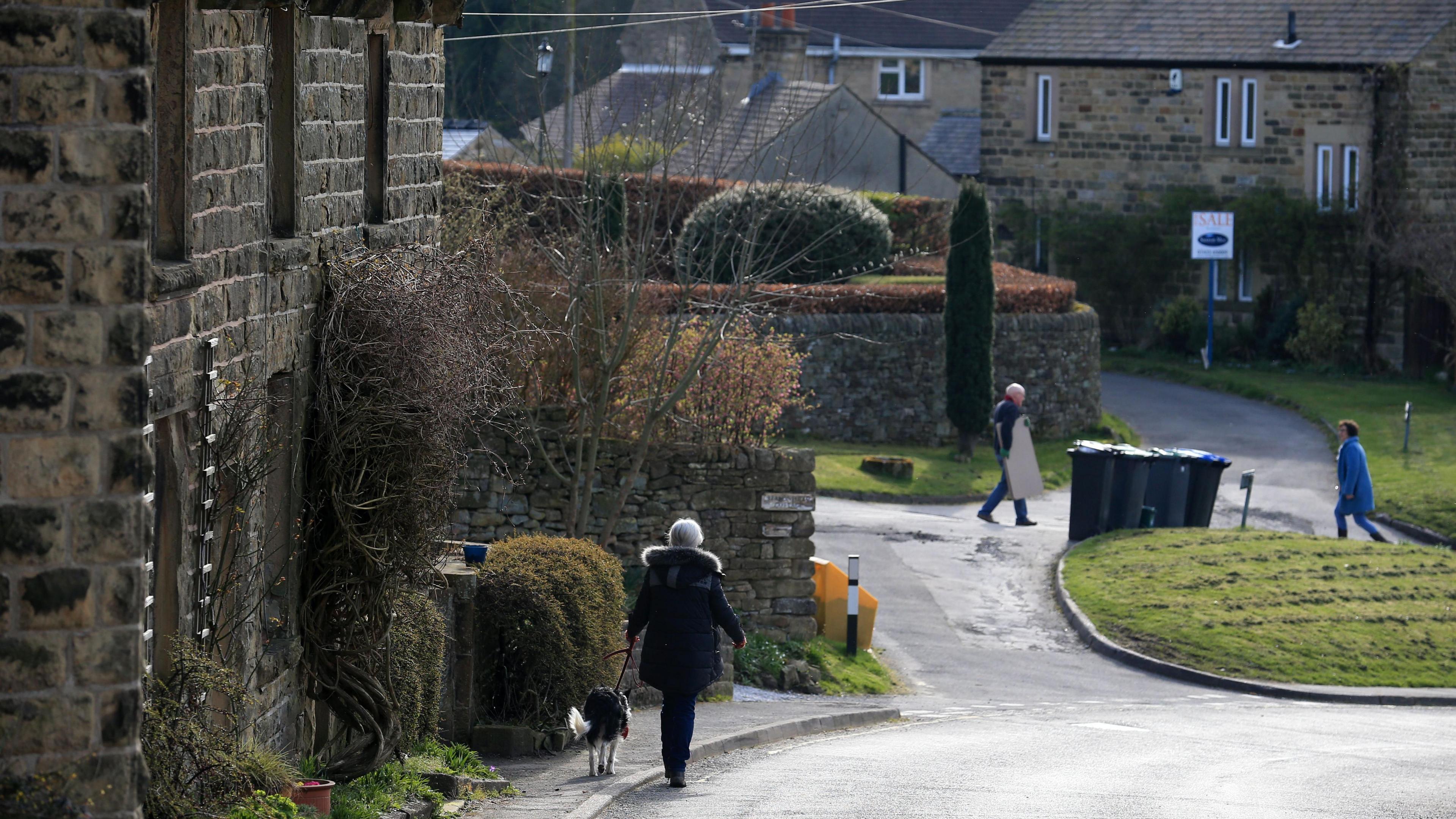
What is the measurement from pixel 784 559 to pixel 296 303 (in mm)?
8131

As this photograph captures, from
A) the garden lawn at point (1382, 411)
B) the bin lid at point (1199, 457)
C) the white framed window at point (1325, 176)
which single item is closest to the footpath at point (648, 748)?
the bin lid at point (1199, 457)

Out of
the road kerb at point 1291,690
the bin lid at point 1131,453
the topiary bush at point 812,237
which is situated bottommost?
the road kerb at point 1291,690

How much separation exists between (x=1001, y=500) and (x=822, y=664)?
831 cm

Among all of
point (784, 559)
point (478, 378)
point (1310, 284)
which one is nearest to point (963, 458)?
point (784, 559)

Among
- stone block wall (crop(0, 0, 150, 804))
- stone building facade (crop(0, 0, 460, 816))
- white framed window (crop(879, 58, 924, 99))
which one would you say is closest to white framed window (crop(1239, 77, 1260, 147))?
white framed window (crop(879, 58, 924, 99))

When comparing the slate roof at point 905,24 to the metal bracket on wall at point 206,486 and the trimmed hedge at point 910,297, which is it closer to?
the trimmed hedge at point 910,297

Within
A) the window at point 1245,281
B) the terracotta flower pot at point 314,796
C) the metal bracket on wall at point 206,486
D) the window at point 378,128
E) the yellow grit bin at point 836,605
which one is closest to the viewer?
the metal bracket on wall at point 206,486

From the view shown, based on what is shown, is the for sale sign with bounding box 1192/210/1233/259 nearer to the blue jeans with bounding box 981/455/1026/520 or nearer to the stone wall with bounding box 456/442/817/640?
the blue jeans with bounding box 981/455/1026/520

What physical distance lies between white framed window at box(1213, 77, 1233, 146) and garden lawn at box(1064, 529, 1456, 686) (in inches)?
765

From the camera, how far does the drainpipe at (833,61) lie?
51.8 metres

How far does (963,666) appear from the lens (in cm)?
1755

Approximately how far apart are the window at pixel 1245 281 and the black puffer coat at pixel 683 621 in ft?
103

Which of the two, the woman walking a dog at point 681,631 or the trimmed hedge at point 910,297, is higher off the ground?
the trimmed hedge at point 910,297

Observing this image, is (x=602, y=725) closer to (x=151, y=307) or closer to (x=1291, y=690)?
(x=151, y=307)
